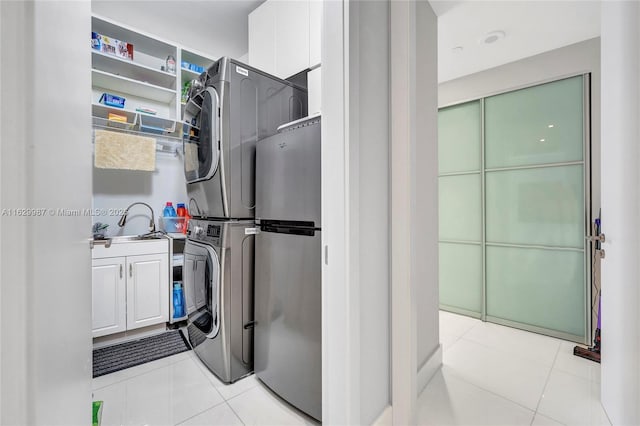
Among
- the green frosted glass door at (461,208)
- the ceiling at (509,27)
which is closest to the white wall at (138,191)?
the ceiling at (509,27)

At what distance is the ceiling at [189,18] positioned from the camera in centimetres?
223

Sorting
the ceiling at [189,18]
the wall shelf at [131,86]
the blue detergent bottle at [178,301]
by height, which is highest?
the ceiling at [189,18]

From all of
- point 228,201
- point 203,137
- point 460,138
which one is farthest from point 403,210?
point 460,138

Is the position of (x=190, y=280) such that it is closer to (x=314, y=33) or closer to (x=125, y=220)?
(x=125, y=220)

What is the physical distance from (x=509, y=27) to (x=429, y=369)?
8.37 feet

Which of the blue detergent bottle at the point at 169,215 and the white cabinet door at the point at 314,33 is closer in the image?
the white cabinet door at the point at 314,33

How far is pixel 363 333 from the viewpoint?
3.66 feet

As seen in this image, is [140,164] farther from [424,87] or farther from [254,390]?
[424,87]

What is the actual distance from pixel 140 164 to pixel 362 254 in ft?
7.75

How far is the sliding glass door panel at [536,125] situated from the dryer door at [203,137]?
2.49m

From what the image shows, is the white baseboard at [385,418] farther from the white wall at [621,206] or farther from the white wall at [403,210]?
the white wall at [621,206]

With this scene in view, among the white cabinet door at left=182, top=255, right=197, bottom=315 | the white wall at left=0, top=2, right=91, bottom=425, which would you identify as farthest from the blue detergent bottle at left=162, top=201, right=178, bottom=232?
the white wall at left=0, top=2, right=91, bottom=425

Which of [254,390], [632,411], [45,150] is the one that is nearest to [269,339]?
[254,390]

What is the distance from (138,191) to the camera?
8.91 feet
